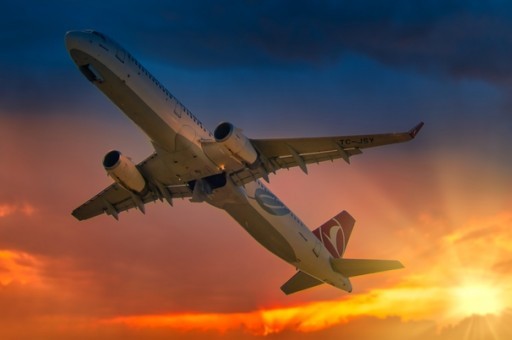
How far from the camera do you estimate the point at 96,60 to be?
3008cm

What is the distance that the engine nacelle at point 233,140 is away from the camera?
1280 inches

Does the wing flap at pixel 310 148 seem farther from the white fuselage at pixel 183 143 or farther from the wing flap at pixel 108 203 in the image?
the wing flap at pixel 108 203

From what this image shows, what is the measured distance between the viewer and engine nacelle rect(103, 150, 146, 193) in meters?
36.5

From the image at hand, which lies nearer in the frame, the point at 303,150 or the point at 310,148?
the point at 310,148

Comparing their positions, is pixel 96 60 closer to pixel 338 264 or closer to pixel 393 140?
pixel 393 140

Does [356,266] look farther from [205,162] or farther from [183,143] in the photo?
[183,143]

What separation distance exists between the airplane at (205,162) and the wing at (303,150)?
0.18ft

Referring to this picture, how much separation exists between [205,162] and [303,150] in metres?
5.62

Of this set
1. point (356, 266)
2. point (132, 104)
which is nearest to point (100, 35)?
point (132, 104)

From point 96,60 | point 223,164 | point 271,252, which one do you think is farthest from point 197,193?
point 96,60

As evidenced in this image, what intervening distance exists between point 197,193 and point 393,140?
12645 millimetres

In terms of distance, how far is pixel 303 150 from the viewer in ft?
114

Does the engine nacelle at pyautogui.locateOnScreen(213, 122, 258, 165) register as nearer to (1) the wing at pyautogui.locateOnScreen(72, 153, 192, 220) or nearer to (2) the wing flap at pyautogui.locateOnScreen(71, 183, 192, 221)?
(1) the wing at pyautogui.locateOnScreen(72, 153, 192, 220)

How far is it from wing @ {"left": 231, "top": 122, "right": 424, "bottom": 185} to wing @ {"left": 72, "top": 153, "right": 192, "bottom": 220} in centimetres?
500
